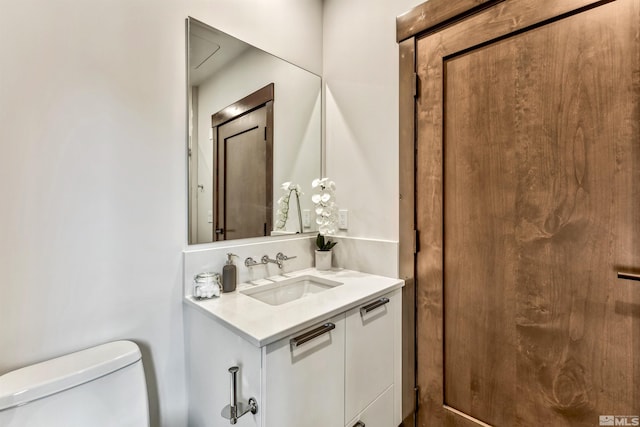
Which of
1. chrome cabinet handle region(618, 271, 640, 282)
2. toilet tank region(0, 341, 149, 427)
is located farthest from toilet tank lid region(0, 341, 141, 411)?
chrome cabinet handle region(618, 271, 640, 282)

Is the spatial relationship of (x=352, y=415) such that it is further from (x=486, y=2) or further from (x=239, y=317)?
(x=486, y=2)

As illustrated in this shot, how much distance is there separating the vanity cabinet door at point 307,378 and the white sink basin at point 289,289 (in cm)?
40

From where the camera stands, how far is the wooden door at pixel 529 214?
0.92m

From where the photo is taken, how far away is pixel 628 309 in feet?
2.95

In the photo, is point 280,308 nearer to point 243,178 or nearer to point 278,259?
point 278,259

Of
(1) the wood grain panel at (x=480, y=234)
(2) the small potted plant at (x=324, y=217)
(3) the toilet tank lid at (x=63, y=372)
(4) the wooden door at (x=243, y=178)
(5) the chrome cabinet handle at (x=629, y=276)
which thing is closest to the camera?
(3) the toilet tank lid at (x=63, y=372)

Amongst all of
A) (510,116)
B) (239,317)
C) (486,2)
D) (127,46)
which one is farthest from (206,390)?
(486,2)

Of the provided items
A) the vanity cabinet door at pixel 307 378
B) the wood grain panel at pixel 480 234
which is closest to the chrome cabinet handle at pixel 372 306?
the vanity cabinet door at pixel 307 378

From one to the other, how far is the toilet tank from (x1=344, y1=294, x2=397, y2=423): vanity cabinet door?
28.6 inches

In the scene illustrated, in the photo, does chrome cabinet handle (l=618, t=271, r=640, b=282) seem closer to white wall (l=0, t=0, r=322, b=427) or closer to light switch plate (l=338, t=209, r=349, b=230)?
light switch plate (l=338, t=209, r=349, b=230)

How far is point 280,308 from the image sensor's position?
106 cm

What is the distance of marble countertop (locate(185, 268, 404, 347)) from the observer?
2.92ft

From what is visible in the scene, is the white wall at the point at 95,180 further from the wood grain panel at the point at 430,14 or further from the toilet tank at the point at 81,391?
the wood grain panel at the point at 430,14

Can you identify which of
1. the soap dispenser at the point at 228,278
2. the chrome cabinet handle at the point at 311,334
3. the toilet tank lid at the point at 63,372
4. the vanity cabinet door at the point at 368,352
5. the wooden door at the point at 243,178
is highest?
the wooden door at the point at 243,178
